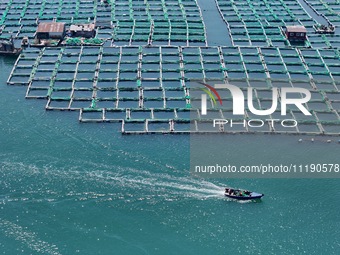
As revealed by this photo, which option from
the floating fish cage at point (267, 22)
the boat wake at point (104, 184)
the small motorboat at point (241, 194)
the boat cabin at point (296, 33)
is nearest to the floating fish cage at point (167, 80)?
the floating fish cage at point (267, 22)

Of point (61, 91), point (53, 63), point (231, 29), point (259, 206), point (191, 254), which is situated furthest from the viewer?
point (231, 29)

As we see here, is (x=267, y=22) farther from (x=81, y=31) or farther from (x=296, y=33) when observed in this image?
(x=81, y=31)

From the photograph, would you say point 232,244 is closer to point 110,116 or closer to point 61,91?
point 110,116

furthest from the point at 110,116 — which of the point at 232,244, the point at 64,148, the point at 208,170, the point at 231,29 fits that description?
the point at 231,29

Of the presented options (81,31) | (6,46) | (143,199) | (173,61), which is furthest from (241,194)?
(6,46)

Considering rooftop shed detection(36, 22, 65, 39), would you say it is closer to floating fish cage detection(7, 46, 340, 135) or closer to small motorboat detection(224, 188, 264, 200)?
floating fish cage detection(7, 46, 340, 135)

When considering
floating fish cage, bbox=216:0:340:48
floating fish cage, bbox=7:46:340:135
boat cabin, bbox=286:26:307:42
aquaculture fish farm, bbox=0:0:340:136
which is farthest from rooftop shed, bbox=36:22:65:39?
boat cabin, bbox=286:26:307:42

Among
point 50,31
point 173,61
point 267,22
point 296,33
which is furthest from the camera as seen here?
point 267,22
